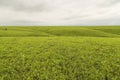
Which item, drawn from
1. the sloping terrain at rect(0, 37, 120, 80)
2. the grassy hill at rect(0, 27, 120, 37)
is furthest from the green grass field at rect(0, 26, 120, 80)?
the grassy hill at rect(0, 27, 120, 37)

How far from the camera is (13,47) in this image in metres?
13.4

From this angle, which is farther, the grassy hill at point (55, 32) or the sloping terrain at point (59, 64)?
the grassy hill at point (55, 32)

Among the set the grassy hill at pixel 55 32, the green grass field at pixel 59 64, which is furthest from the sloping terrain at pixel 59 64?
the grassy hill at pixel 55 32

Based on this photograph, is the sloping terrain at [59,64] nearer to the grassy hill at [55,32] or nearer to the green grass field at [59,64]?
the green grass field at [59,64]

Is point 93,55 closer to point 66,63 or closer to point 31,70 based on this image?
point 66,63

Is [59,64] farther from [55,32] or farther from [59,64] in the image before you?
[55,32]

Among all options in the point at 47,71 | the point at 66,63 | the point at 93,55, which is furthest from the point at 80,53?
the point at 47,71

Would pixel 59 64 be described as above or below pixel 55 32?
below

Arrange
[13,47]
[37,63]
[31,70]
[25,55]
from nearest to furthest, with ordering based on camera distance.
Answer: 1. [31,70]
2. [37,63]
3. [25,55]
4. [13,47]

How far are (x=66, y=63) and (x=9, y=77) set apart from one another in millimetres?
3974

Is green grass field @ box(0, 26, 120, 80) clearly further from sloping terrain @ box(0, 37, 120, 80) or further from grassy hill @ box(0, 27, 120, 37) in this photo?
grassy hill @ box(0, 27, 120, 37)

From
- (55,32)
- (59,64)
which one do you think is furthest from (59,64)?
(55,32)

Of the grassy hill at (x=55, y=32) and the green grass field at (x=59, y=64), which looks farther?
the grassy hill at (x=55, y=32)

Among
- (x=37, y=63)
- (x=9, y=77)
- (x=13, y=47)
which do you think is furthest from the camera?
(x=13, y=47)
